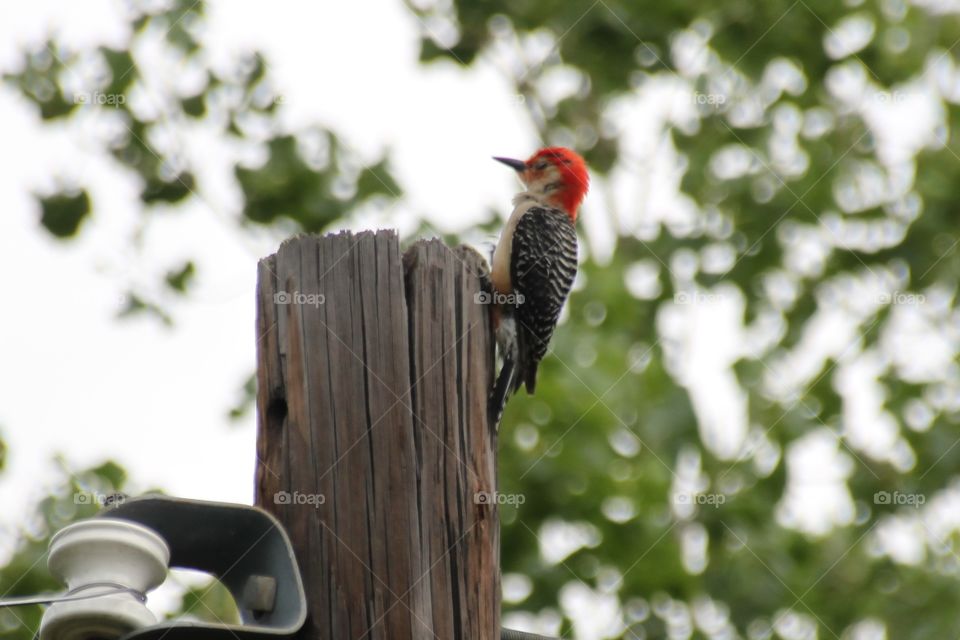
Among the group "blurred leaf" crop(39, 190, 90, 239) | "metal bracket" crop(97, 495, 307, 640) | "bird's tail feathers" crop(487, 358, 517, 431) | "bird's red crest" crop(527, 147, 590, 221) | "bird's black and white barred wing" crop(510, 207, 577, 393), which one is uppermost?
"bird's red crest" crop(527, 147, 590, 221)

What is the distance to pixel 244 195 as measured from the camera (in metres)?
Result: 8.91

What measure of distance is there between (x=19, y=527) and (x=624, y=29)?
21.8 feet

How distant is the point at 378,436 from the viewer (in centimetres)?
279

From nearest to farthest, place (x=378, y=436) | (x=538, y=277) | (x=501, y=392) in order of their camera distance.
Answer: (x=378, y=436)
(x=501, y=392)
(x=538, y=277)

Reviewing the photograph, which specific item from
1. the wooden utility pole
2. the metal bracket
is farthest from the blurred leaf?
the metal bracket

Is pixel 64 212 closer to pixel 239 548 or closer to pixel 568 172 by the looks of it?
pixel 568 172

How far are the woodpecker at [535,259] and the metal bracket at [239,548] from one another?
2.15 meters

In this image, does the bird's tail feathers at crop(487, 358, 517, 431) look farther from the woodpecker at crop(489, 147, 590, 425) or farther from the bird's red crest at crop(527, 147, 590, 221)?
the bird's red crest at crop(527, 147, 590, 221)

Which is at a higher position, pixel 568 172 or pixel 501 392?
pixel 568 172

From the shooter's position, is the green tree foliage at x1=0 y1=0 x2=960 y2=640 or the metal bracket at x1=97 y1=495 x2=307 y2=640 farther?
the green tree foliage at x1=0 y1=0 x2=960 y2=640

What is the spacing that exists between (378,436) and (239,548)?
1.48 ft

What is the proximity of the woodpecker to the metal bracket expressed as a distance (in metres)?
2.15

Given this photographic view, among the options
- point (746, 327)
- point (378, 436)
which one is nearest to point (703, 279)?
point (746, 327)

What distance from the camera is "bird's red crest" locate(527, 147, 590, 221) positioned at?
7301 mm
